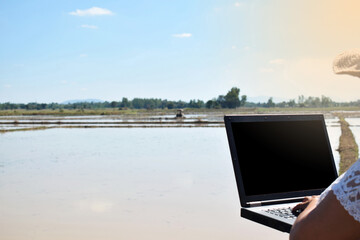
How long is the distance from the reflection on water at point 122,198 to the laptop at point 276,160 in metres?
3.68

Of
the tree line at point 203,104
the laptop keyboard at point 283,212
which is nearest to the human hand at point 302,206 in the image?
the laptop keyboard at point 283,212

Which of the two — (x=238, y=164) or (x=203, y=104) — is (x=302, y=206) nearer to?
(x=238, y=164)

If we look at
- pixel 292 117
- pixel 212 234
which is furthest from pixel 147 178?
pixel 292 117

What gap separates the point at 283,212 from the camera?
145cm

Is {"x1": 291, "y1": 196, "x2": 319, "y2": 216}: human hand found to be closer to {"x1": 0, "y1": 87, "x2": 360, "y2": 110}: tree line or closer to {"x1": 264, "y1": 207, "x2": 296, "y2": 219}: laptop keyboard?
{"x1": 264, "y1": 207, "x2": 296, "y2": 219}: laptop keyboard

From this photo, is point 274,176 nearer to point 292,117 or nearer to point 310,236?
point 292,117

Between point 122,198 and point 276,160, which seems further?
point 122,198

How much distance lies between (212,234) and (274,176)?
383 cm

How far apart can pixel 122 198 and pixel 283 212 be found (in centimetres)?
611

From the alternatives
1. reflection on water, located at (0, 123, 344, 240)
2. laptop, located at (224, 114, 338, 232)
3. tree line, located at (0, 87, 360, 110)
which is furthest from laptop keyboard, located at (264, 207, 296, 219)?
tree line, located at (0, 87, 360, 110)

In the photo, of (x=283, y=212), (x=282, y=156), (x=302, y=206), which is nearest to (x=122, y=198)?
(x=282, y=156)

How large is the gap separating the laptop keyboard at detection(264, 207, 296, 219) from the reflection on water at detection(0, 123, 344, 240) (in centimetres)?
381

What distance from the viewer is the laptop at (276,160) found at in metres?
1.55

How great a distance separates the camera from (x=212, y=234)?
5.24 meters
